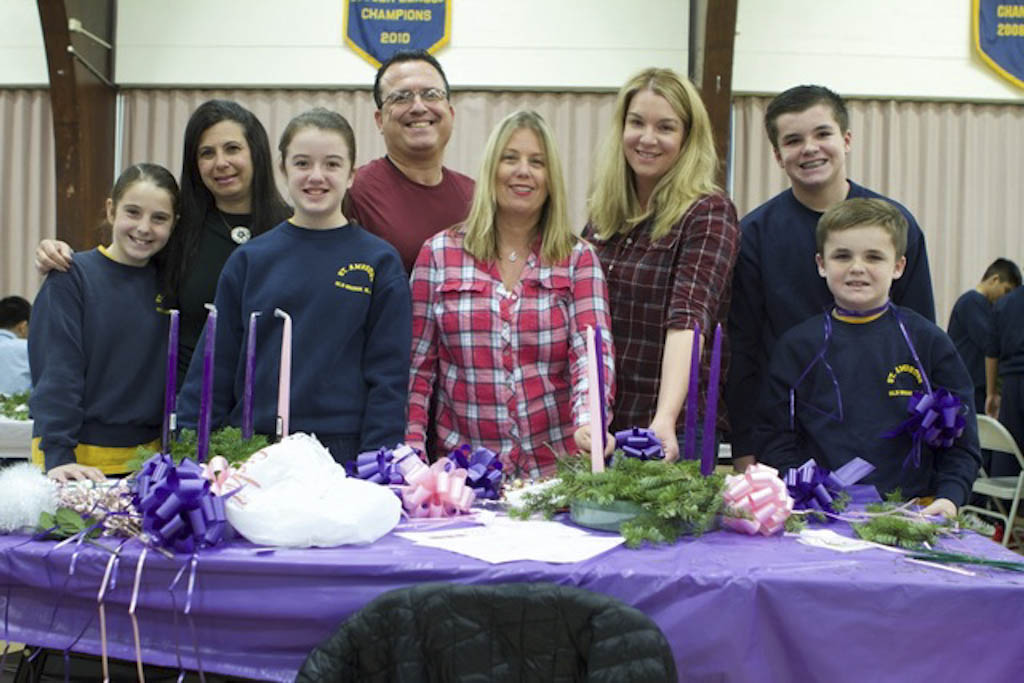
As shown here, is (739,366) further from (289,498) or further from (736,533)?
(289,498)

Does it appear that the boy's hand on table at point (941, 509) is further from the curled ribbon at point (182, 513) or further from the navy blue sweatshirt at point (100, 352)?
the navy blue sweatshirt at point (100, 352)

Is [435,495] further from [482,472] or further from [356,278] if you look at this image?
[356,278]

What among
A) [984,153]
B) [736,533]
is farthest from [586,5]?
[736,533]

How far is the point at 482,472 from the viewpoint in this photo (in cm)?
195

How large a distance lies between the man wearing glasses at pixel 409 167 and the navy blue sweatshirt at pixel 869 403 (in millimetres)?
1058

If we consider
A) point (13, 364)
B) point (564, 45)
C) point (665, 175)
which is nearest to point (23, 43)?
point (13, 364)

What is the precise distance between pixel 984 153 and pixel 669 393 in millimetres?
7258

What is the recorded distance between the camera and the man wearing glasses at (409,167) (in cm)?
280

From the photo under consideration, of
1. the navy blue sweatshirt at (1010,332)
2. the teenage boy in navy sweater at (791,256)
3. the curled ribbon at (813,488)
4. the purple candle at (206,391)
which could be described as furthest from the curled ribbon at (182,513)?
the navy blue sweatshirt at (1010,332)

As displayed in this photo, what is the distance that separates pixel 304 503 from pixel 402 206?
146 cm

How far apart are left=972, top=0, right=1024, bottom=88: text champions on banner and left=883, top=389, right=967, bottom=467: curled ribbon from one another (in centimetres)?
705

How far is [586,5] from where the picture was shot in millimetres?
8219

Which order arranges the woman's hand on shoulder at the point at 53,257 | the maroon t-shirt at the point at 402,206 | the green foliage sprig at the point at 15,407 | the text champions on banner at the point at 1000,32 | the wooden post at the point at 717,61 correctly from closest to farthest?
the woman's hand on shoulder at the point at 53,257, the maroon t-shirt at the point at 402,206, the green foliage sprig at the point at 15,407, the wooden post at the point at 717,61, the text champions on banner at the point at 1000,32

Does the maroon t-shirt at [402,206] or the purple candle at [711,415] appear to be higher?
the maroon t-shirt at [402,206]
